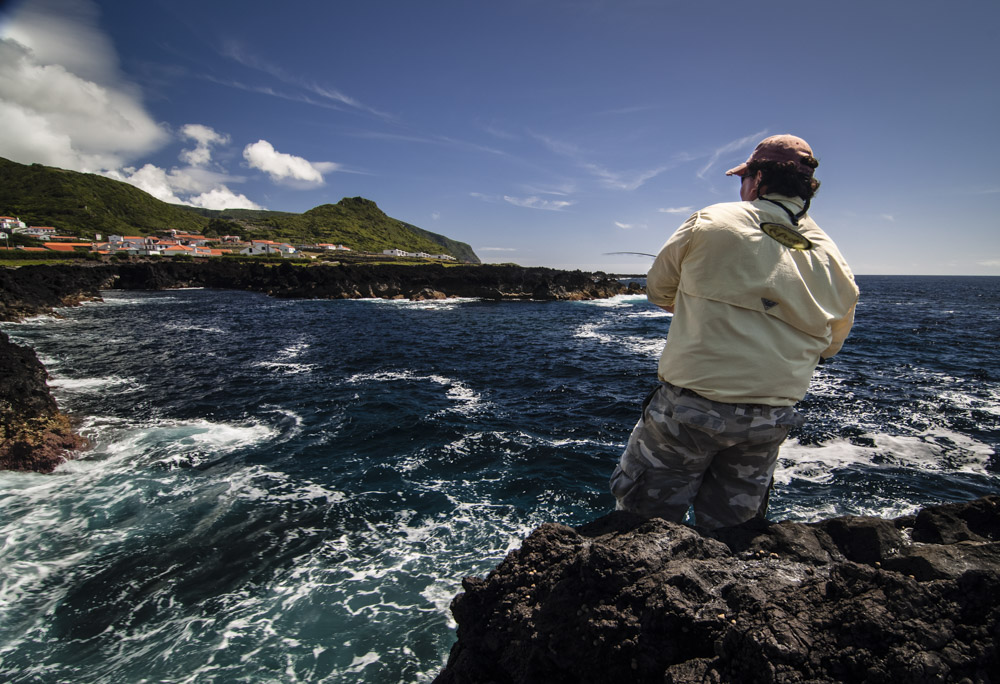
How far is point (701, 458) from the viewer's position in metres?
2.95

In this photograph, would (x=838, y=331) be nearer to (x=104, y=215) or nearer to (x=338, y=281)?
(x=338, y=281)

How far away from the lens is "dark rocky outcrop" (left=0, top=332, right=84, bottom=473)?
853cm

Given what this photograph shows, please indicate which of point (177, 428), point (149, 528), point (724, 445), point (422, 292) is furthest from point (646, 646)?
point (422, 292)

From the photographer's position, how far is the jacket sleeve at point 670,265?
2.79 meters

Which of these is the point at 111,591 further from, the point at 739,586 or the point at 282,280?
the point at 282,280

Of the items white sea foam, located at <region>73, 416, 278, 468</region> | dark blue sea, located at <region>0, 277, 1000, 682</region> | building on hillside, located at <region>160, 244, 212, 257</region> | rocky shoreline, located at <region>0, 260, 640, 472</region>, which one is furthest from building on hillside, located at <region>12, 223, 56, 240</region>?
white sea foam, located at <region>73, 416, 278, 468</region>

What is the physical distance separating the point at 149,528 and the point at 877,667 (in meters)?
8.77

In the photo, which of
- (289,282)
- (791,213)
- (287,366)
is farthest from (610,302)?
(791,213)

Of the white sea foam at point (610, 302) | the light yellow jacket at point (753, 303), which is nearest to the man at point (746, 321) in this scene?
the light yellow jacket at point (753, 303)

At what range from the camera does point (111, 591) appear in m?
5.36

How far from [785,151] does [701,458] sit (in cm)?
217

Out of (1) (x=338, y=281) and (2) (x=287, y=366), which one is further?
(1) (x=338, y=281)

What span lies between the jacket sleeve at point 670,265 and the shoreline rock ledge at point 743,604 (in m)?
1.68

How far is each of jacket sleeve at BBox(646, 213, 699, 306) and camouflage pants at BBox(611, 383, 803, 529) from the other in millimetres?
697
